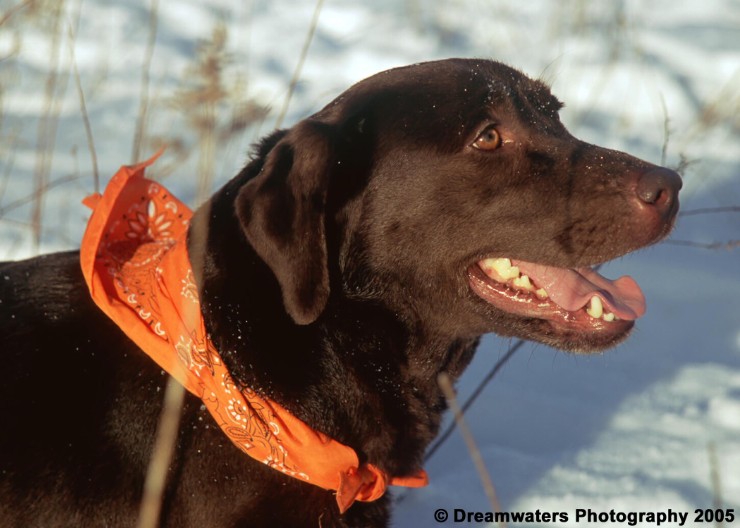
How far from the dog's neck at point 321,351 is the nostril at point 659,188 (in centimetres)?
69

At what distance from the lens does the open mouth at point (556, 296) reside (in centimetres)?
262

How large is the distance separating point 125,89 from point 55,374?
420 centimetres

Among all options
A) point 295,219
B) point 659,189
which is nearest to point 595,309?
point 659,189

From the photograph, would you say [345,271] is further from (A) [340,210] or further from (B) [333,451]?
(B) [333,451]

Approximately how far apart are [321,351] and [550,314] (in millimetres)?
637

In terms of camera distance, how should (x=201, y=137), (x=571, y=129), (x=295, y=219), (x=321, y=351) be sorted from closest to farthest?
(x=295, y=219)
(x=321, y=351)
(x=201, y=137)
(x=571, y=129)

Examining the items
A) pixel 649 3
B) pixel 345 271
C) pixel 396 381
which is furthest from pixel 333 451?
pixel 649 3

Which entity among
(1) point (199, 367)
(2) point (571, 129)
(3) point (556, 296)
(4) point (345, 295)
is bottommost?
(2) point (571, 129)

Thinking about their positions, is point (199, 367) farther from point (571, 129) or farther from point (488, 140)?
point (571, 129)

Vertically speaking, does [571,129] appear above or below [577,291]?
below

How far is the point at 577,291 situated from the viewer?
2703mm

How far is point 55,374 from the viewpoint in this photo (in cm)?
252

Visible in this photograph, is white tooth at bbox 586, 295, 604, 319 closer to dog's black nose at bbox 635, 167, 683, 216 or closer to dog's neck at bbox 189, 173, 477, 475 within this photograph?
dog's black nose at bbox 635, 167, 683, 216

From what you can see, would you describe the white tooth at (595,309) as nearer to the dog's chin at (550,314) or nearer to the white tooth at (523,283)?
the dog's chin at (550,314)
